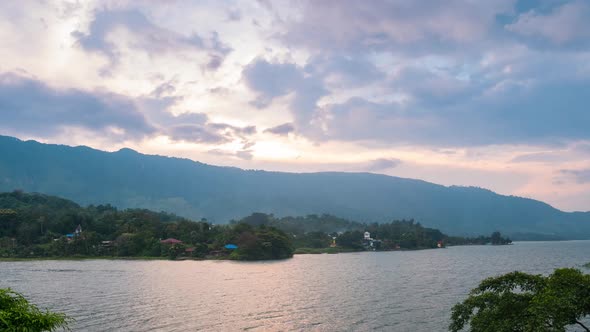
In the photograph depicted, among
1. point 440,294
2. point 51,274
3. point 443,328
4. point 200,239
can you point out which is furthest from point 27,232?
point 443,328

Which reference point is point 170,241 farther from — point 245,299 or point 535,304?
point 535,304

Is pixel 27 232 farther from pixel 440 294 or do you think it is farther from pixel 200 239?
pixel 440 294

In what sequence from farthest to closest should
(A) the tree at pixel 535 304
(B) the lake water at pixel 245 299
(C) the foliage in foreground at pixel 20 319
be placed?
(B) the lake water at pixel 245 299 < (A) the tree at pixel 535 304 < (C) the foliage in foreground at pixel 20 319

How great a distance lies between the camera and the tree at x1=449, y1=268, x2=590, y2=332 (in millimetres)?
18500

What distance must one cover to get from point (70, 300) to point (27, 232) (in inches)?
3915

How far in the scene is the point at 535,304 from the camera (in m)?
19.4

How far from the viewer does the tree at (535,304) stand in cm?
1850

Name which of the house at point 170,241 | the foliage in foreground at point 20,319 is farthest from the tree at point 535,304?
the house at point 170,241

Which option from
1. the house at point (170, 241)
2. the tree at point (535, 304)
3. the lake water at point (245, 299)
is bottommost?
the lake water at point (245, 299)

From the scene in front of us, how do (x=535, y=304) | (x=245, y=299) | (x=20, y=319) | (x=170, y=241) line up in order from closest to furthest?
(x=20, y=319) → (x=535, y=304) → (x=245, y=299) → (x=170, y=241)

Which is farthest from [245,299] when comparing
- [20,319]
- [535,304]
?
[20,319]

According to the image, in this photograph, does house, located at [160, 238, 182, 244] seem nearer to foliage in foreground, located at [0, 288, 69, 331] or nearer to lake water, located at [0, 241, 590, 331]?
lake water, located at [0, 241, 590, 331]

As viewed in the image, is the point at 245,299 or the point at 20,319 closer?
the point at 20,319

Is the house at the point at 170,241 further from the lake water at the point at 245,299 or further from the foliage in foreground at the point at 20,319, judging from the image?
the foliage in foreground at the point at 20,319
